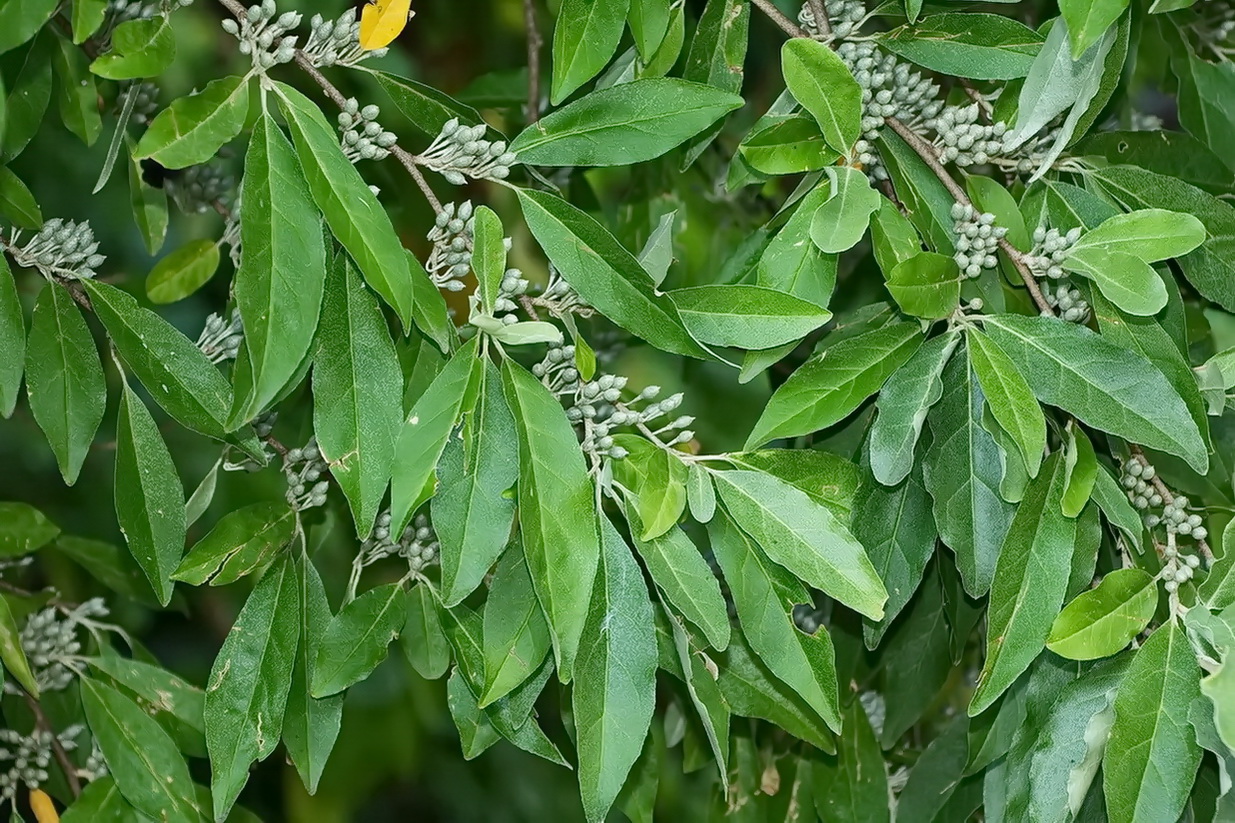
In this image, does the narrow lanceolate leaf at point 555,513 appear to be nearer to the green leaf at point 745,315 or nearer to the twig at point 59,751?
the green leaf at point 745,315

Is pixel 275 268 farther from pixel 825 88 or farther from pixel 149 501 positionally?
pixel 825 88

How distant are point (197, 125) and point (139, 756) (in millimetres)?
473

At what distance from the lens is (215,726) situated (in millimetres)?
748

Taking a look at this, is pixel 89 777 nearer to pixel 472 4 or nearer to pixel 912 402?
pixel 912 402

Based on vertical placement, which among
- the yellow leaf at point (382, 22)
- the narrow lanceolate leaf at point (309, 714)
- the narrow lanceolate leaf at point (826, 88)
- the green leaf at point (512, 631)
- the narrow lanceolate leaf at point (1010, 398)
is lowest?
the narrow lanceolate leaf at point (309, 714)

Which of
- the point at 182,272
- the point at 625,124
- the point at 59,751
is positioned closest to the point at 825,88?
the point at 625,124

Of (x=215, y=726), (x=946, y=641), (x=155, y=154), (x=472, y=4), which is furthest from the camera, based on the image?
(x=472, y=4)

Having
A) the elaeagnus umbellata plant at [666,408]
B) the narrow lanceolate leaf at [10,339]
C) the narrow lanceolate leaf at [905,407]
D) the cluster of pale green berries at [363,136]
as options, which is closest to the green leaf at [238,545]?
the elaeagnus umbellata plant at [666,408]

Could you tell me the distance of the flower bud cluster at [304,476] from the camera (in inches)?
31.6

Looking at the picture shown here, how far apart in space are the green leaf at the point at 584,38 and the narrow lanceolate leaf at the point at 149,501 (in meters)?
0.33

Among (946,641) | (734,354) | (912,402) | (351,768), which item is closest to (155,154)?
(912,402)

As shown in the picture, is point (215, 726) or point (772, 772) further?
point (772, 772)

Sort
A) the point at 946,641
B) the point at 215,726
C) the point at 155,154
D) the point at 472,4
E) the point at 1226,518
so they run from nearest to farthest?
the point at 155,154 < the point at 215,726 < the point at 1226,518 < the point at 946,641 < the point at 472,4

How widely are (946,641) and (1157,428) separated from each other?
1.18 ft
